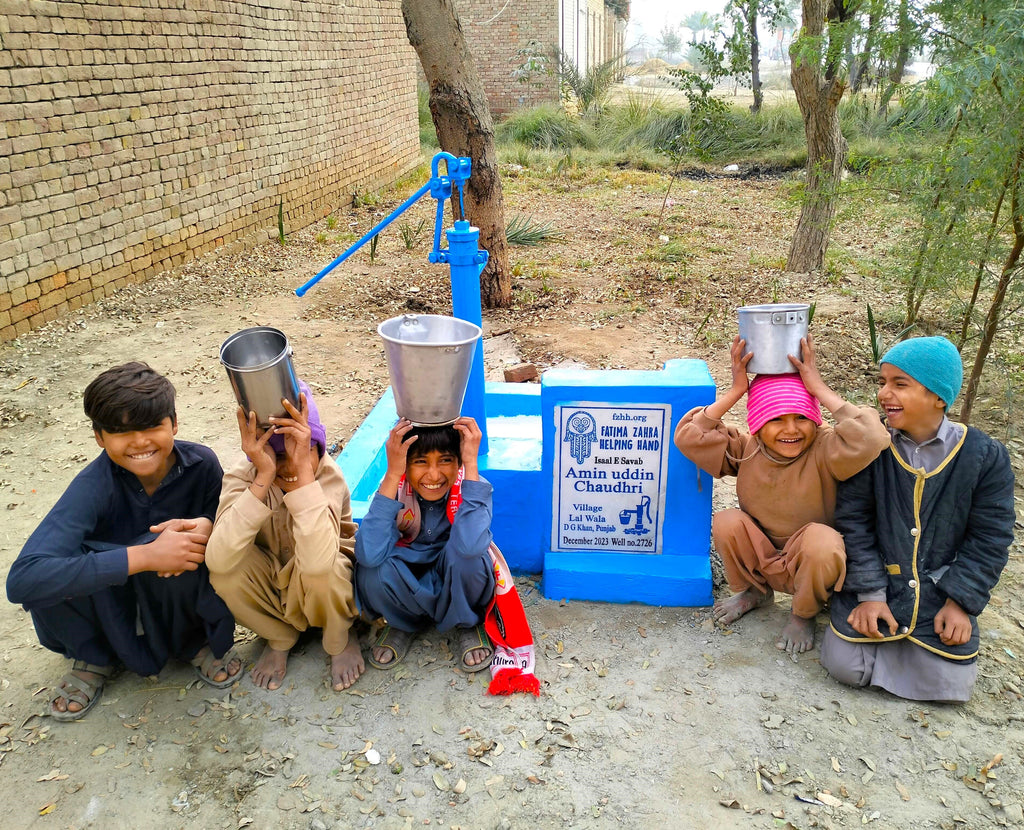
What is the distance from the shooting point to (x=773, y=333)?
2.41 m

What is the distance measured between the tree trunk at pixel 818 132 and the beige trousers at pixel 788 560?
371cm

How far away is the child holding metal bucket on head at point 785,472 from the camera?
8.02 feet

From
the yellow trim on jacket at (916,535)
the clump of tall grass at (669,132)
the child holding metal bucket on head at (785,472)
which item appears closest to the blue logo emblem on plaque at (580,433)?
the child holding metal bucket on head at (785,472)

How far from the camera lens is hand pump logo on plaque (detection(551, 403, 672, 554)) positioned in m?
2.80

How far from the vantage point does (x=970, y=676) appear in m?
2.38

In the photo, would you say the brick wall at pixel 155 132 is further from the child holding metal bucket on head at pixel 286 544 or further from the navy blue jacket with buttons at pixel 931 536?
the navy blue jacket with buttons at pixel 931 536

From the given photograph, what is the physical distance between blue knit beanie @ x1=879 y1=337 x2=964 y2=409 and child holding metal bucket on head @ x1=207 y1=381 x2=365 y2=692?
177 cm

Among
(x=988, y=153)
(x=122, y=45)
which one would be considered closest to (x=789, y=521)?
(x=988, y=153)

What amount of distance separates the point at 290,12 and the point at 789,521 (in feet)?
29.2

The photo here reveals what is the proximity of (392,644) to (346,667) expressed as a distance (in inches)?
6.8

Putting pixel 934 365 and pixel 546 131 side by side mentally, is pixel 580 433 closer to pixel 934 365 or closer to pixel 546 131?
pixel 934 365

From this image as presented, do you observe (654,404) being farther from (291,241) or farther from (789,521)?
(291,241)

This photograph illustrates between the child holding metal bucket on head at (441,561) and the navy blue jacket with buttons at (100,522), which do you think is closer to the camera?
the navy blue jacket with buttons at (100,522)

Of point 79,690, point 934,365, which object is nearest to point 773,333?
point 934,365
